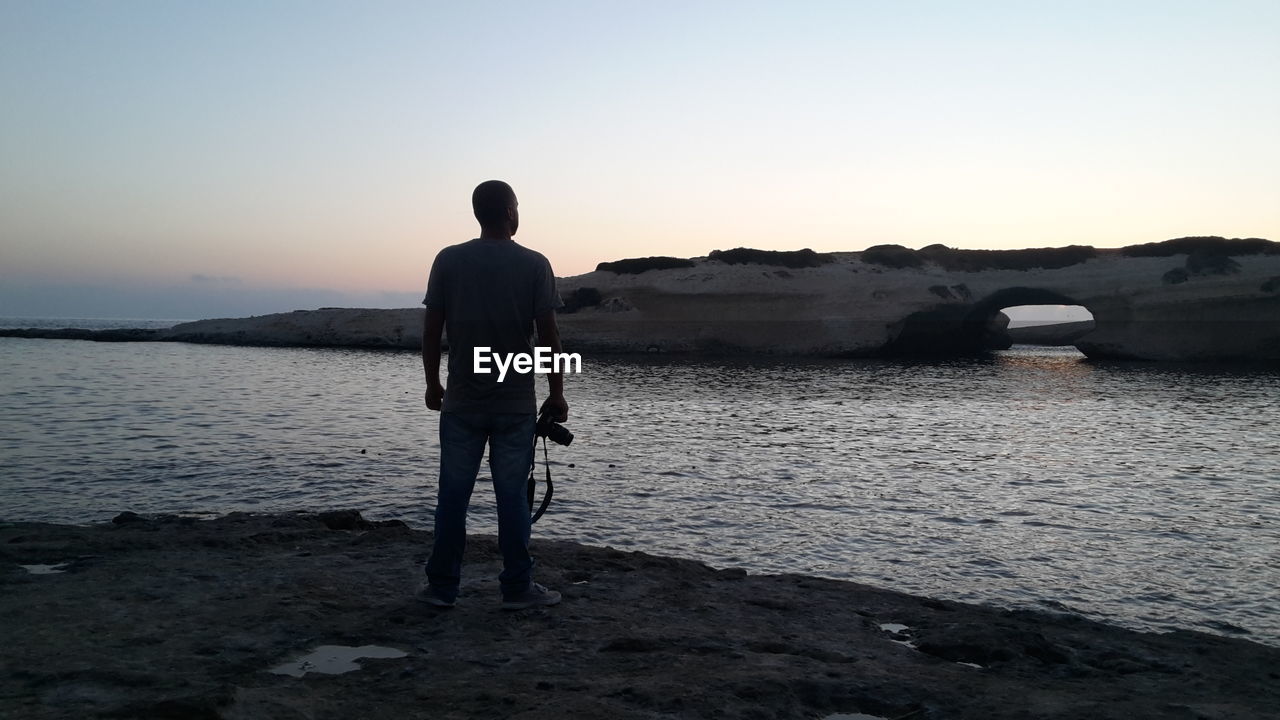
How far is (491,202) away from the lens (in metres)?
4.65

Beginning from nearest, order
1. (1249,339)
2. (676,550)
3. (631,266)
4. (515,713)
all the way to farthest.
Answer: (515,713) < (676,550) < (1249,339) < (631,266)

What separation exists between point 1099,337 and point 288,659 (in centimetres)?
4490

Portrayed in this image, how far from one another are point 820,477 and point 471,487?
6658 millimetres

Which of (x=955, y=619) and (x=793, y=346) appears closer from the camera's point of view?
(x=955, y=619)

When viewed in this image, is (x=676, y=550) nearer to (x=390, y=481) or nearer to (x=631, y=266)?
(x=390, y=481)

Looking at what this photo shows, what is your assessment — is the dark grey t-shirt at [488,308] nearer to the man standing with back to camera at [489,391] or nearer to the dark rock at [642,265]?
the man standing with back to camera at [489,391]

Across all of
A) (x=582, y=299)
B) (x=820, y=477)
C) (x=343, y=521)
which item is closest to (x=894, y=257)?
(x=582, y=299)

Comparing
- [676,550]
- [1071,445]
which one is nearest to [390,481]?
[676,550]

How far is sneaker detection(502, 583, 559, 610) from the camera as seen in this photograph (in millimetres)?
4527

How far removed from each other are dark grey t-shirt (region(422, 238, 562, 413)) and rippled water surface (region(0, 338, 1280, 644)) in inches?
111

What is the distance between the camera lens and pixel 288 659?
3658mm

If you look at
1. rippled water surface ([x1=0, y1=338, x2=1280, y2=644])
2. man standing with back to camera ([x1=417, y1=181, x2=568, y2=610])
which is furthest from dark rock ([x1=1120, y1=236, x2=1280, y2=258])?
man standing with back to camera ([x1=417, y1=181, x2=568, y2=610])

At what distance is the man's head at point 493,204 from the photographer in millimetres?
4637

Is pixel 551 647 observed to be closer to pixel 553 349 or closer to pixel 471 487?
pixel 471 487
